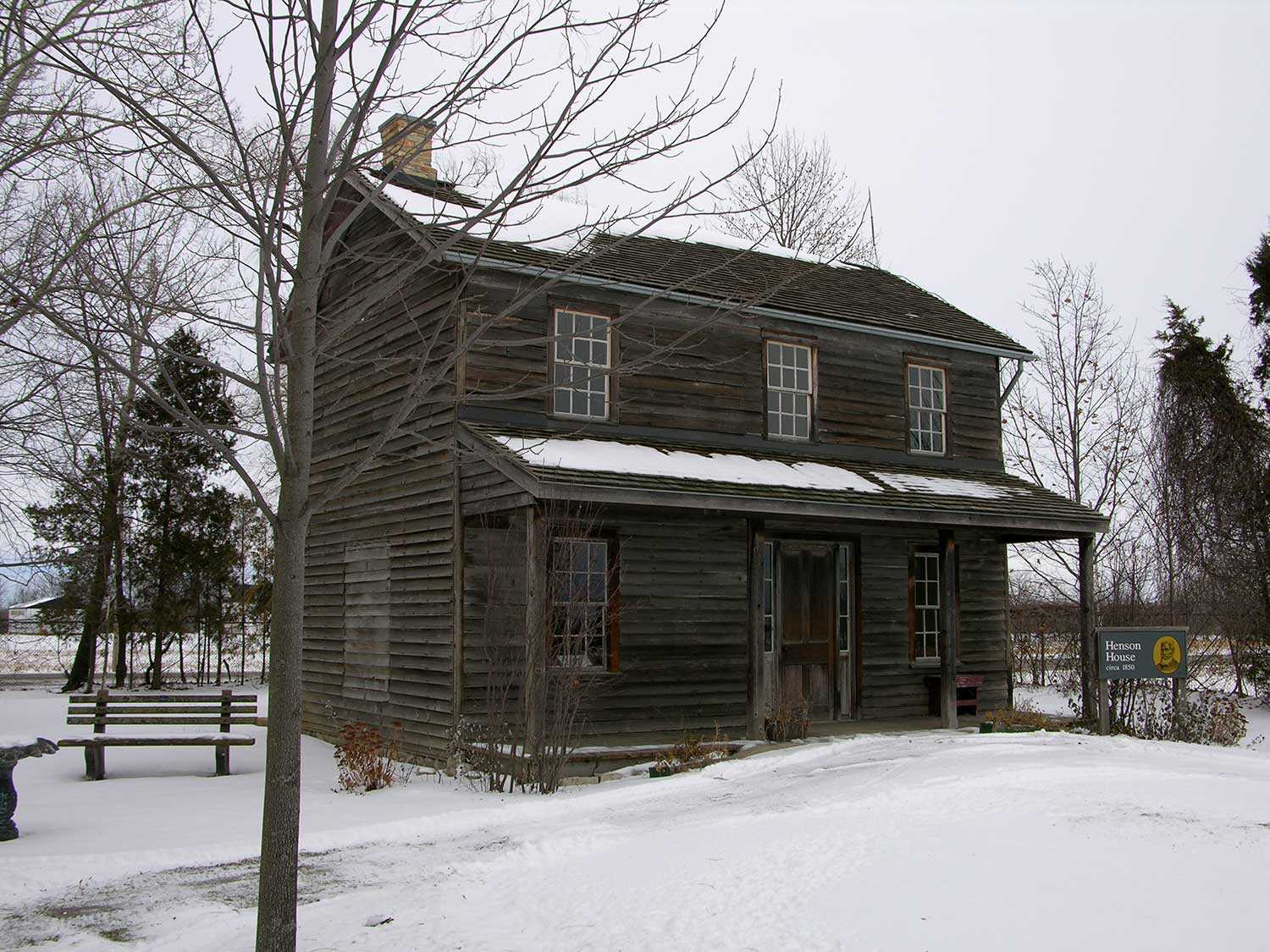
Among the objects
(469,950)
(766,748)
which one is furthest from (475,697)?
(469,950)

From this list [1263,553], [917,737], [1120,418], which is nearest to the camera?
[917,737]

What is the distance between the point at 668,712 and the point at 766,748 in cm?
148

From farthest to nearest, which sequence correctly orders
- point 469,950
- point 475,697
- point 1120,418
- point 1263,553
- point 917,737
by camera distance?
point 1120,418 → point 1263,553 → point 917,737 → point 475,697 → point 469,950

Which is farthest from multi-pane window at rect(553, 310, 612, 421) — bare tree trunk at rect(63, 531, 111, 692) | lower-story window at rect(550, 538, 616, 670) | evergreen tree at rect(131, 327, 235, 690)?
bare tree trunk at rect(63, 531, 111, 692)

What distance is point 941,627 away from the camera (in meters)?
15.8

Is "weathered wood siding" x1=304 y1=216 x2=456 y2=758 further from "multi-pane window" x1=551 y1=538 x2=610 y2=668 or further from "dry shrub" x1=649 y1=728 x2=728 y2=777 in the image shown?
"dry shrub" x1=649 y1=728 x2=728 y2=777

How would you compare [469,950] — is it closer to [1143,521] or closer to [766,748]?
[766,748]

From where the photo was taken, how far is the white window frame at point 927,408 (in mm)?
17500

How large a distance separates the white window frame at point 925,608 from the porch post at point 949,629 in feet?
4.45

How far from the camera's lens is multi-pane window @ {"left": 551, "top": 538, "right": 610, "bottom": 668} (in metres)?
11.4

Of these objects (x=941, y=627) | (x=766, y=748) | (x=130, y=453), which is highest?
(x=130, y=453)

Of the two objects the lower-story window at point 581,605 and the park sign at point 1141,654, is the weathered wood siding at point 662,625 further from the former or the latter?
the park sign at point 1141,654

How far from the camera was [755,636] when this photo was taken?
13.5 meters

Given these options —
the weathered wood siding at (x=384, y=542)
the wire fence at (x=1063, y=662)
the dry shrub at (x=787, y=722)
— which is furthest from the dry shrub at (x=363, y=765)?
the wire fence at (x=1063, y=662)
